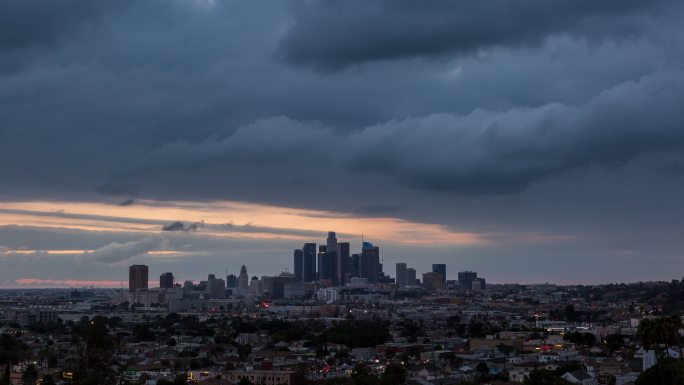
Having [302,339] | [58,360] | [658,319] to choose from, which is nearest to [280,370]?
[58,360]

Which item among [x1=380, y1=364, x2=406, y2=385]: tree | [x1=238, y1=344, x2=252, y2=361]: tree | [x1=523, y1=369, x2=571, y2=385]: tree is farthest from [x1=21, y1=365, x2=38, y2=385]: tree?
[x1=523, y1=369, x2=571, y2=385]: tree

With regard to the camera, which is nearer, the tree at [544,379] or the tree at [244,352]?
the tree at [544,379]

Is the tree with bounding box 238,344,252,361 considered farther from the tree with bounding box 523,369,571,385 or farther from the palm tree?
the palm tree

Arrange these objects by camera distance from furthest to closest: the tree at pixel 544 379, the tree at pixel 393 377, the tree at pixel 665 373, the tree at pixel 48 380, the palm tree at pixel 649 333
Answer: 1. the tree at pixel 48 380
2. the tree at pixel 393 377
3. the tree at pixel 544 379
4. the tree at pixel 665 373
5. the palm tree at pixel 649 333

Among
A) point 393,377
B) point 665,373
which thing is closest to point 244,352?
point 393,377

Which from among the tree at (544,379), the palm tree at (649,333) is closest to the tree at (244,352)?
the tree at (544,379)

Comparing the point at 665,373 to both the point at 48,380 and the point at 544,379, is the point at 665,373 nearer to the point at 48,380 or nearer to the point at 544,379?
the point at 544,379

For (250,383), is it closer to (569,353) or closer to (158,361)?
(158,361)

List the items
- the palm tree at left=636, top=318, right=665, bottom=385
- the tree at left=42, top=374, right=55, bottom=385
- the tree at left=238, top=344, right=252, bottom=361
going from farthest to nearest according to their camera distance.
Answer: the tree at left=238, top=344, right=252, bottom=361, the tree at left=42, top=374, right=55, bottom=385, the palm tree at left=636, top=318, right=665, bottom=385

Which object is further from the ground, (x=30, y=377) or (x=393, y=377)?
(x=393, y=377)

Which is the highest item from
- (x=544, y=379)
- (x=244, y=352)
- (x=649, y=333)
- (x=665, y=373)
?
(x=649, y=333)

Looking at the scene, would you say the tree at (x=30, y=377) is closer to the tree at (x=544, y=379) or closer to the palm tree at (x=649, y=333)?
the tree at (x=544, y=379)
